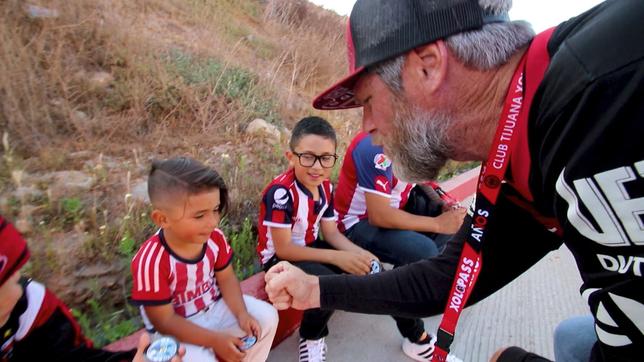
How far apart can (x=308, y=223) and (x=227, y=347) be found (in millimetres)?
883

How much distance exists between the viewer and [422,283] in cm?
175

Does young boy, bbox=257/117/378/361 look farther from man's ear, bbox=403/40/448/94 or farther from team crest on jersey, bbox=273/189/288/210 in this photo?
man's ear, bbox=403/40/448/94

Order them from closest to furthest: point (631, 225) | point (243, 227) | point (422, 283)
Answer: point (631, 225)
point (422, 283)
point (243, 227)

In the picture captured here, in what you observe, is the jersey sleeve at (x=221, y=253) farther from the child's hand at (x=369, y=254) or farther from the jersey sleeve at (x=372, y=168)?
the jersey sleeve at (x=372, y=168)

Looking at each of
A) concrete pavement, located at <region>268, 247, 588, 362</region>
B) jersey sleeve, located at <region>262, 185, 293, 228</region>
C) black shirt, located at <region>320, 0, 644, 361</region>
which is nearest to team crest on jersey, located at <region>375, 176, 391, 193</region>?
jersey sleeve, located at <region>262, 185, 293, 228</region>

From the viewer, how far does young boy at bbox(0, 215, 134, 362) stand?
4.25 ft

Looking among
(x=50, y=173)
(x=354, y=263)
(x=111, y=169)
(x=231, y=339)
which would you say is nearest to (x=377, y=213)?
(x=354, y=263)

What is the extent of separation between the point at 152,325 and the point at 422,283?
119cm

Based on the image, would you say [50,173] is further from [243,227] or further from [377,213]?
[377,213]

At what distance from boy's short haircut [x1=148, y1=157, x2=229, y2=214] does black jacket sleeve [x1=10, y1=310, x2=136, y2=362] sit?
0.64 metres

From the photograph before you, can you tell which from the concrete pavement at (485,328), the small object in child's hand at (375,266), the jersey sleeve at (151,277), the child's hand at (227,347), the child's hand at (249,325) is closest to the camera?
the jersey sleeve at (151,277)

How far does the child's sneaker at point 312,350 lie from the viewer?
92.0 inches

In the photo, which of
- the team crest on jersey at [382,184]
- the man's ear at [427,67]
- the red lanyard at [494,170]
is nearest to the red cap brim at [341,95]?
the man's ear at [427,67]

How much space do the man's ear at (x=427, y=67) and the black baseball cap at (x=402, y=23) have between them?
0.10 feet
